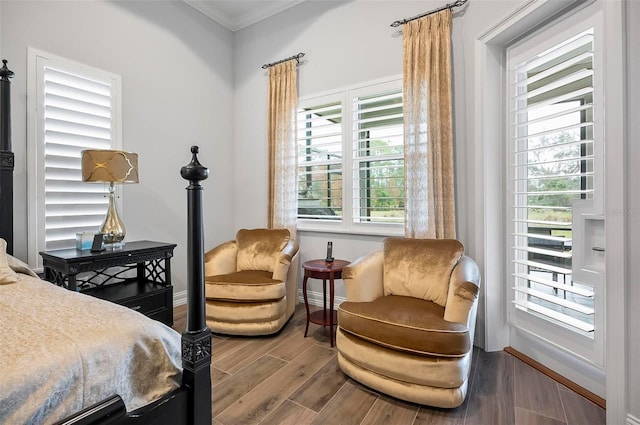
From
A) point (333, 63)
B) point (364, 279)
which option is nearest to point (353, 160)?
point (333, 63)

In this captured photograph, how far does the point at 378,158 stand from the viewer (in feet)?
10.1

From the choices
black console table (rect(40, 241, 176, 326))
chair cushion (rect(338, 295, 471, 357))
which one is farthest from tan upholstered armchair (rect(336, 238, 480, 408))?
black console table (rect(40, 241, 176, 326))

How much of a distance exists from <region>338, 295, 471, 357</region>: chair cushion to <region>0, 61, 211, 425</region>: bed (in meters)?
0.99

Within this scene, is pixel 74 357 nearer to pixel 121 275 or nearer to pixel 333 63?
pixel 121 275

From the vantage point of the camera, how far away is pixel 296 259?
118 inches

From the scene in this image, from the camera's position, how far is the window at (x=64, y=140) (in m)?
2.42

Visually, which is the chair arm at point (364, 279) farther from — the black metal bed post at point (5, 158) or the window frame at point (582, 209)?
the black metal bed post at point (5, 158)

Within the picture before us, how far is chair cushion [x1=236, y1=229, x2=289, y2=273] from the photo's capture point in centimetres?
305

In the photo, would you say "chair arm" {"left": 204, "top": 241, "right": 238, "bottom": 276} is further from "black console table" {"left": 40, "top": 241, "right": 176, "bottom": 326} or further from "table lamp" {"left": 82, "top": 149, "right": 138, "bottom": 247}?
"table lamp" {"left": 82, "top": 149, "right": 138, "bottom": 247}

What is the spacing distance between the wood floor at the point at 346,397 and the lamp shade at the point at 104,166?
62.7 inches

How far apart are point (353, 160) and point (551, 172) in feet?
5.49

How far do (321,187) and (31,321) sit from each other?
8.97 ft

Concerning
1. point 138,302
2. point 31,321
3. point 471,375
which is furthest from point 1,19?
point 471,375

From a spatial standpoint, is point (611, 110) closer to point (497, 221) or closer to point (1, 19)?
point (497, 221)
